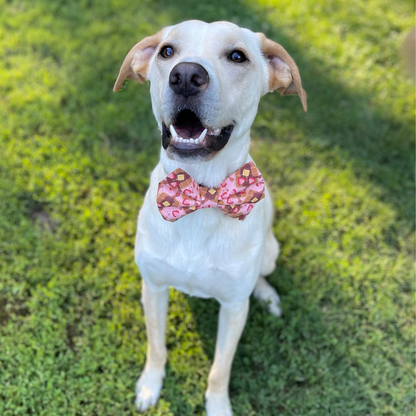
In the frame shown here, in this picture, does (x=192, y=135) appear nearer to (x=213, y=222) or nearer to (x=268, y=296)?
(x=213, y=222)

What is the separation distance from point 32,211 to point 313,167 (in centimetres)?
293

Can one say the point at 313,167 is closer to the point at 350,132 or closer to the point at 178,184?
the point at 350,132

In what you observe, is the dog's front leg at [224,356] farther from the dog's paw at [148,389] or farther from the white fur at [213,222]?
the dog's paw at [148,389]

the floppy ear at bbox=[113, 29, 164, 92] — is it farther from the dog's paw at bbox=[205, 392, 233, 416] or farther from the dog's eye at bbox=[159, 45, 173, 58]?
the dog's paw at bbox=[205, 392, 233, 416]

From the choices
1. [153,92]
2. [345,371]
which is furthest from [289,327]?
[153,92]

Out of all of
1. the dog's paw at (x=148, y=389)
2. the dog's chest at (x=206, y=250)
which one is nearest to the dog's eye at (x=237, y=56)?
the dog's chest at (x=206, y=250)

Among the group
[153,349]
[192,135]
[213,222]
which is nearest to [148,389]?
[153,349]

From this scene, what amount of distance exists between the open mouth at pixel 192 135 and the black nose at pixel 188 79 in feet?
0.38

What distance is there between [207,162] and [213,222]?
13.7 inches

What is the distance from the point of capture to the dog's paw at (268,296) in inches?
132

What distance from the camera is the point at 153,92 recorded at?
2164 mm

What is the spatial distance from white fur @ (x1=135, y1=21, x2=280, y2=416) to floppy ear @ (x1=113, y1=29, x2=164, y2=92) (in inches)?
2.2

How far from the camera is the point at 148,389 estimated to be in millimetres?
2883

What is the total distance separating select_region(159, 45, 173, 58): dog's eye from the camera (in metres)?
2.11
